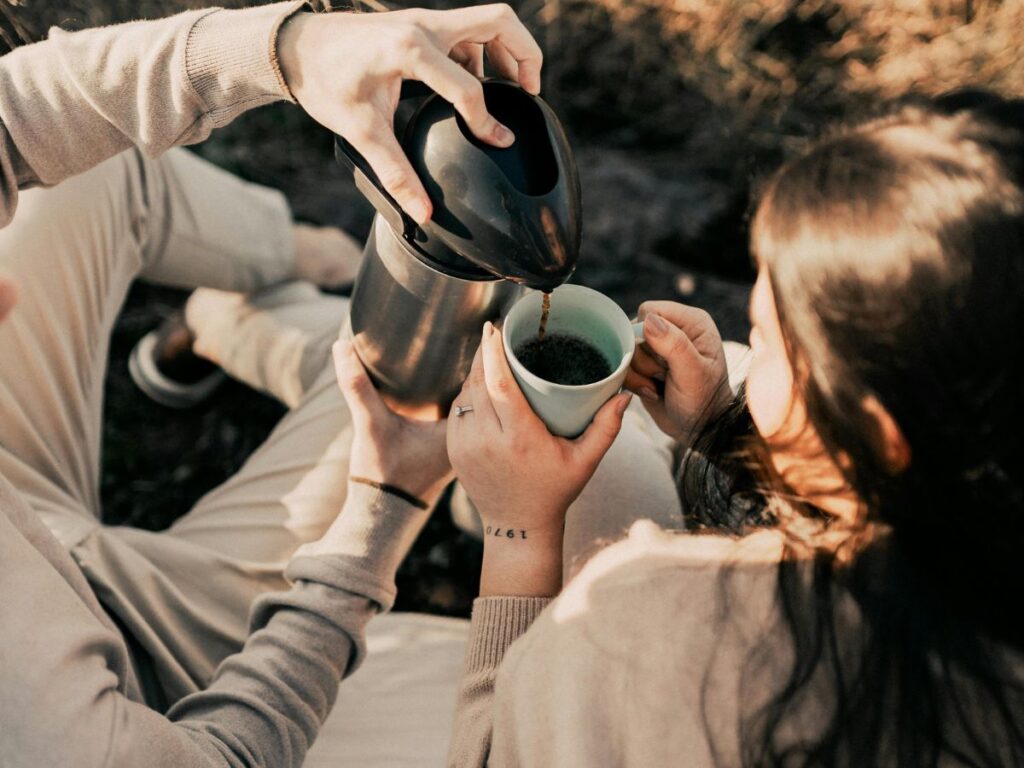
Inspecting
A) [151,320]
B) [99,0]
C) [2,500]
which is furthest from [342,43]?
[151,320]

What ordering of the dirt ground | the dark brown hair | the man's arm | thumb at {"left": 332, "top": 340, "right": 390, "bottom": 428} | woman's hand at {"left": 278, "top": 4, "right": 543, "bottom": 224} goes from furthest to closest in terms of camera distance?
the dirt ground < thumb at {"left": 332, "top": 340, "right": 390, "bottom": 428} < woman's hand at {"left": 278, "top": 4, "right": 543, "bottom": 224} < the man's arm < the dark brown hair

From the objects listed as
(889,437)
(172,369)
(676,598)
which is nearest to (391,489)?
(676,598)

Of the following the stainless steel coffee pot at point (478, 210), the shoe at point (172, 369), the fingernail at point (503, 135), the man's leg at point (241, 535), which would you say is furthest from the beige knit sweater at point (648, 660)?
the shoe at point (172, 369)

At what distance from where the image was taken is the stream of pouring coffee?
0.96 metres

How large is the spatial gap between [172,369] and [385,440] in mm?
977

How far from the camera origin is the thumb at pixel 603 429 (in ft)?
3.20

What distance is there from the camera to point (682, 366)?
1.07 meters

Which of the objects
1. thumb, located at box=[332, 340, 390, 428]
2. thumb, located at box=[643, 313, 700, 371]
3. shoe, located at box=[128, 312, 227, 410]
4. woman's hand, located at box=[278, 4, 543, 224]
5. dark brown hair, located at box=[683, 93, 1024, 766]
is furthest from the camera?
shoe, located at box=[128, 312, 227, 410]

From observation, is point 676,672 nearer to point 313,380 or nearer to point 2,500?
point 2,500

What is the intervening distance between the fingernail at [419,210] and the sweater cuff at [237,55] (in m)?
0.26

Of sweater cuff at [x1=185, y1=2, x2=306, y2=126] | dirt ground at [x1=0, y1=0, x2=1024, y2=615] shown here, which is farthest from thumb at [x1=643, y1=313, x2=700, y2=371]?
dirt ground at [x1=0, y1=0, x2=1024, y2=615]

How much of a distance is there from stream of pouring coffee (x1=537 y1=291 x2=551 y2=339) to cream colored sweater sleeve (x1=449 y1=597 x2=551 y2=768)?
1.13 feet

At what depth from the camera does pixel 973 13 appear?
2.11 meters

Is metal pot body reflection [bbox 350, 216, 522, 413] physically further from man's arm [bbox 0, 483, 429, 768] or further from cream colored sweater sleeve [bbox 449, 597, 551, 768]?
cream colored sweater sleeve [bbox 449, 597, 551, 768]
